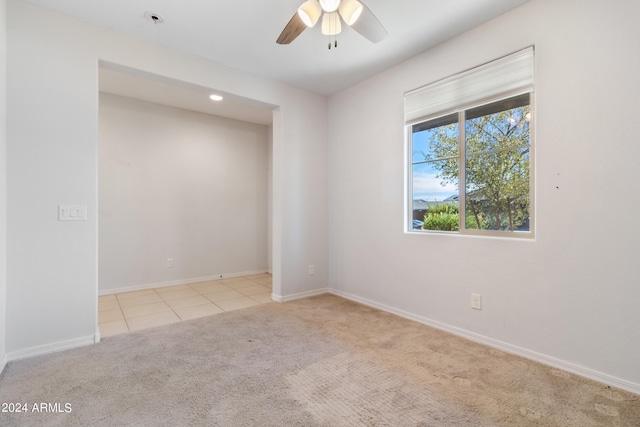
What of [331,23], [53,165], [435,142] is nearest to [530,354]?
[435,142]

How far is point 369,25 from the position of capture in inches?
75.9

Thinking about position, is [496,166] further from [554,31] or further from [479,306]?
[479,306]

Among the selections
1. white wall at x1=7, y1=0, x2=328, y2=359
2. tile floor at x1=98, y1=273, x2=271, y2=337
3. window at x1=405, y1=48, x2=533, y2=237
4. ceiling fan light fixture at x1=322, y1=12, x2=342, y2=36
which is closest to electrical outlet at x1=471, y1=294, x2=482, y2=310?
window at x1=405, y1=48, x2=533, y2=237

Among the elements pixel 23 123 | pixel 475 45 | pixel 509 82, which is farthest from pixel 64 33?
pixel 509 82

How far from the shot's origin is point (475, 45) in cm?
247

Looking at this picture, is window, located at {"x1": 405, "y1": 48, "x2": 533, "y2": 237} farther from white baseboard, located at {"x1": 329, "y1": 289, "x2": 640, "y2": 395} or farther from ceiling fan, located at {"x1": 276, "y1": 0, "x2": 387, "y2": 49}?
ceiling fan, located at {"x1": 276, "y1": 0, "x2": 387, "y2": 49}

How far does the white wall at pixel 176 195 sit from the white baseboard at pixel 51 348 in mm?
1797

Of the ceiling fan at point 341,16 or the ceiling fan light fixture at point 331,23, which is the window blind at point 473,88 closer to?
the ceiling fan at point 341,16

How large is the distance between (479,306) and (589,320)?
2.26ft

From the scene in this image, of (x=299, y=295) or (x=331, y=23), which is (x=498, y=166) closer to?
(x=331, y=23)

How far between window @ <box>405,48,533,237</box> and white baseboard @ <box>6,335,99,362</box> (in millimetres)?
3057

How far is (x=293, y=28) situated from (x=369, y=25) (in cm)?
50

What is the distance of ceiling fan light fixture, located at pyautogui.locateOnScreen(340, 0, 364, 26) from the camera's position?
1779 millimetres

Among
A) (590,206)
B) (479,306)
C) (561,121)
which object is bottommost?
(479,306)
